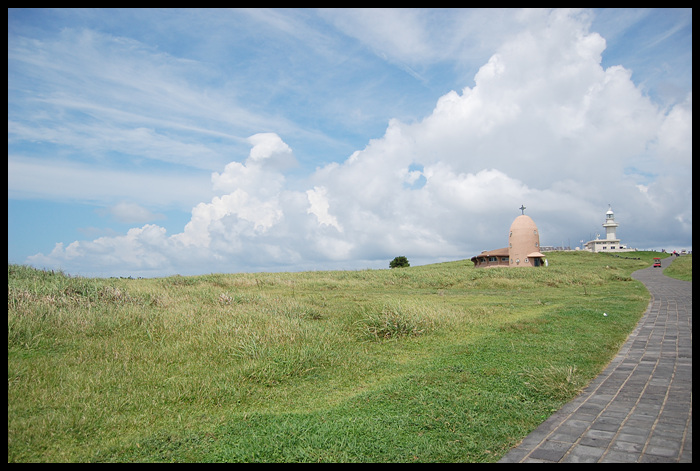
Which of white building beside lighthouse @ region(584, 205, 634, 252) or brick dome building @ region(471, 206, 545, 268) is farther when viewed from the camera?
white building beside lighthouse @ region(584, 205, 634, 252)

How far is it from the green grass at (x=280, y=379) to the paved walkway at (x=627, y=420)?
0.28 metres

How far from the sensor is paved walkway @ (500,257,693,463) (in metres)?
4.08

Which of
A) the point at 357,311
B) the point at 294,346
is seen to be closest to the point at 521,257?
the point at 357,311

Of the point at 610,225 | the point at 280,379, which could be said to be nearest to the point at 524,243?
the point at 280,379

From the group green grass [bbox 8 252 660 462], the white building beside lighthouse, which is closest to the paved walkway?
green grass [bbox 8 252 660 462]

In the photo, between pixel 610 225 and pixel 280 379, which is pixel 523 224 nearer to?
pixel 280 379

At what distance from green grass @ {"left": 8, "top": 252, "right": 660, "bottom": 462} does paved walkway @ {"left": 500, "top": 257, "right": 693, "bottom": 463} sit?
282 millimetres

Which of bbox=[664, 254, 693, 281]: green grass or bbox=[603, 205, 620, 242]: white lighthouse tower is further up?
bbox=[603, 205, 620, 242]: white lighthouse tower

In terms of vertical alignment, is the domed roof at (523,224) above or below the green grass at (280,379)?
above

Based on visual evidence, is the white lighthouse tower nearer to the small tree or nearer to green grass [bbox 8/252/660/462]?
the small tree

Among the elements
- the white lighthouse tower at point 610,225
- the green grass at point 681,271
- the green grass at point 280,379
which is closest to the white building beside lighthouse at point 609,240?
the white lighthouse tower at point 610,225

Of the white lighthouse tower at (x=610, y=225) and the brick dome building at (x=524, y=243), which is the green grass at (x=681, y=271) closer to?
the brick dome building at (x=524, y=243)

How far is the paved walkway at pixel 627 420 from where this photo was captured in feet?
13.4

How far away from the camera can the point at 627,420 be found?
4.89m
